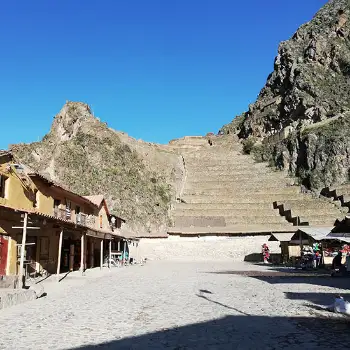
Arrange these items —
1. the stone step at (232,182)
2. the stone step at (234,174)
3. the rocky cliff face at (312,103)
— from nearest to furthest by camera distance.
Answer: the rocky cliff face at (312,103) → the stone step at (232,182) → the stone step at (234,174)

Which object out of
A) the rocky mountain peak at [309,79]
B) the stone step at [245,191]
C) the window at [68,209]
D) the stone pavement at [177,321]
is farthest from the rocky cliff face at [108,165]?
the stone pavement at [177,321]

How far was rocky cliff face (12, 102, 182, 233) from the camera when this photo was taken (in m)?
56.8

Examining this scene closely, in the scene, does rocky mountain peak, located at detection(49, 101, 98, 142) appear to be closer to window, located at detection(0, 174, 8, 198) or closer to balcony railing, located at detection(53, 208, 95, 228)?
balcony railing, located at detection(53, 208, 95, 228)

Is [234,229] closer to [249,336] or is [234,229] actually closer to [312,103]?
[312,103]

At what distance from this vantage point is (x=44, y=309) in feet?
34.3

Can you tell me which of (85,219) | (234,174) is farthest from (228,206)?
(85,219)

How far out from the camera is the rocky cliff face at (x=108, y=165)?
5675 cm

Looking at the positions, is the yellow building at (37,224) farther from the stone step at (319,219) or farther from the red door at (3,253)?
the stone step at (319,219)

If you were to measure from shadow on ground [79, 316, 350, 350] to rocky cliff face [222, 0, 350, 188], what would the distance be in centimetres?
6164

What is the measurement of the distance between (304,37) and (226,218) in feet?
212

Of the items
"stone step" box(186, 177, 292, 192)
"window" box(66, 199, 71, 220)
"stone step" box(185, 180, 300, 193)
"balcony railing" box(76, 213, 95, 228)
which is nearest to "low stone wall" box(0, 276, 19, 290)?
"window" box(66, 199, 71, 220)

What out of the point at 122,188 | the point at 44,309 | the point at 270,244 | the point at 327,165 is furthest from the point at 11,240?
the point at 327,165

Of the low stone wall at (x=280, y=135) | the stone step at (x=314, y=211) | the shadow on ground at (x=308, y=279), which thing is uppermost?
the low stone wall at (x=280, y=135)

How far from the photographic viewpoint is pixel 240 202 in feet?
203
